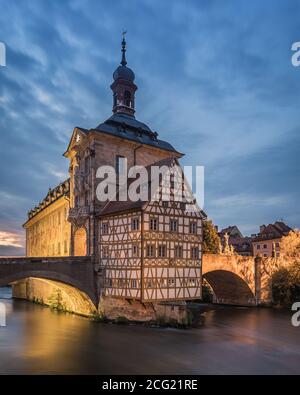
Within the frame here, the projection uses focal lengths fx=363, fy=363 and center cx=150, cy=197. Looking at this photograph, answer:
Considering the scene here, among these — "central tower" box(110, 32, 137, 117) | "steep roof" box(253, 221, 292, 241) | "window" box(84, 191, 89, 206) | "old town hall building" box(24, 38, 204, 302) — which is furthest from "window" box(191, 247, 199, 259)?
"steep roof" box(253, 221, 292, 241)

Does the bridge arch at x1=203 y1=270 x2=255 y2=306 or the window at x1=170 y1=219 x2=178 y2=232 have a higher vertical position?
the window at x1=170 y1=219 x2=178 y2=232

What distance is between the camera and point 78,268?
2573 centimetres

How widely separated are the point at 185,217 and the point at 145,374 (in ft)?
40.2

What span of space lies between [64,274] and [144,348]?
869cm

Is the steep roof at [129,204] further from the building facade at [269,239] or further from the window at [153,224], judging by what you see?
the building facade at [269,239]

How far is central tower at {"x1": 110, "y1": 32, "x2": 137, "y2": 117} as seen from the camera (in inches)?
1374

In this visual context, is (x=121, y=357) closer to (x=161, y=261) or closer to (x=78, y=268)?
(x=161, y=261)

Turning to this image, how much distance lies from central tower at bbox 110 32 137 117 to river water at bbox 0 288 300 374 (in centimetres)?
1960

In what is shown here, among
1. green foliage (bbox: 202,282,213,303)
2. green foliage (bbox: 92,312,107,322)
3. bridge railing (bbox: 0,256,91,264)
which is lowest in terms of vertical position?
green foliage (bbox: 202,282,213,303)

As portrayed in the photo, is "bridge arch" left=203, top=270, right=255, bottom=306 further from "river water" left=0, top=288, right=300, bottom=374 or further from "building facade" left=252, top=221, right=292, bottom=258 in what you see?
"building facade" left=252, top=221, right=292, bottom=258

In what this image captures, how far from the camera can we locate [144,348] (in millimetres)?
18719

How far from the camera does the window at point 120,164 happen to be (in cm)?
2927

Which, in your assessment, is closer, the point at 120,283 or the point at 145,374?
the point at 145,374

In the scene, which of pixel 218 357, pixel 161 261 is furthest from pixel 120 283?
pixel 218 357
